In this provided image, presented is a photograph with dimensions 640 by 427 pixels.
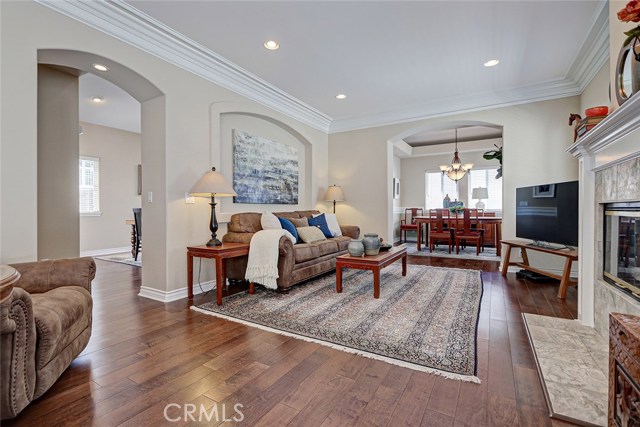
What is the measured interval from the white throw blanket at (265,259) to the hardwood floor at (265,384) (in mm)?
753

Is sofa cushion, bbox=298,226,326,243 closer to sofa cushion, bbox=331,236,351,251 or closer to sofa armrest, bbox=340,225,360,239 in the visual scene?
sofa cushion, bbox=331,236,351,251

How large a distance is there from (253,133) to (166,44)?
64.5 inches

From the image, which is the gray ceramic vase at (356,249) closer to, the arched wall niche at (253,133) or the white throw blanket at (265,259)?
the white throw blanket at (265,259)

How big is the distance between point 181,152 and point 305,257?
1822mm

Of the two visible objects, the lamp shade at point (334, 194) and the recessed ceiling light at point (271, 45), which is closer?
the recessed ceiling light at point (271, 45)

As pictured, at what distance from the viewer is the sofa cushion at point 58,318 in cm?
142

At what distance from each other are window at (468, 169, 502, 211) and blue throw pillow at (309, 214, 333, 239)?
17.2 ft

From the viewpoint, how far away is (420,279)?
3844 millimetres

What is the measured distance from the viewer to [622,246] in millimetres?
2020

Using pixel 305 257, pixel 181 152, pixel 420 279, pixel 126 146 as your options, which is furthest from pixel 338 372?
pixel 126 146

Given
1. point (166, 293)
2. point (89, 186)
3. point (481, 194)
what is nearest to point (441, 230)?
point (481, 194)

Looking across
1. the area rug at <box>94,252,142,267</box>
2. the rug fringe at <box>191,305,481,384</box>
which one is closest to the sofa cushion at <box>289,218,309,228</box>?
the rug fringe at <box>191,305,481,384</box>

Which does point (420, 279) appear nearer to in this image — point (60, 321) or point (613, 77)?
point (613, 77)

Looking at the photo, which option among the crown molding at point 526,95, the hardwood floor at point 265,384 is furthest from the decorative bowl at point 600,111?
the hardwood floor at point 265,384
